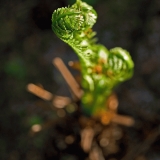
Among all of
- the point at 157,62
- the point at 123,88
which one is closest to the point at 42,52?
the point at 123,88

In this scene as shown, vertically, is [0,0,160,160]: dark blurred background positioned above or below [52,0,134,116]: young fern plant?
below

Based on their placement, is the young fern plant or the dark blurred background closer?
the young fern plant

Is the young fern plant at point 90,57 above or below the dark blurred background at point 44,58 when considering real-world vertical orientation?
above

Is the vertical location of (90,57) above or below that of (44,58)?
above

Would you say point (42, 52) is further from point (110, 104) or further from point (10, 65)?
point (110, 104)

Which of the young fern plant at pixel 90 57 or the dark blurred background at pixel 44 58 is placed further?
the dark blurred background at pixel 44 58
